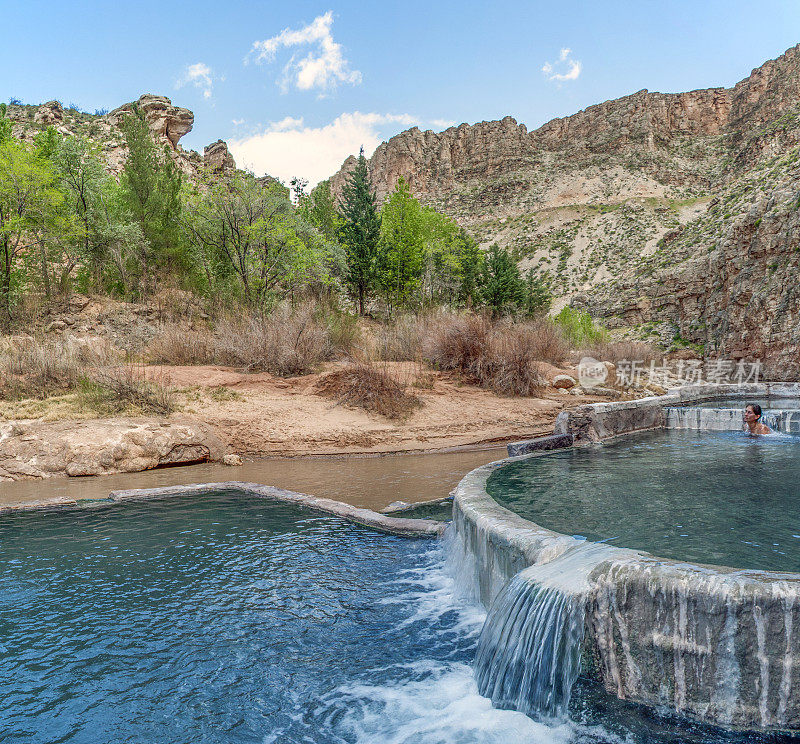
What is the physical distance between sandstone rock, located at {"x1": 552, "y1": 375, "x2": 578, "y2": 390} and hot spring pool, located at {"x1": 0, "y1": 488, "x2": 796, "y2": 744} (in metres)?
10.4

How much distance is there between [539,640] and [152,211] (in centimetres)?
2520

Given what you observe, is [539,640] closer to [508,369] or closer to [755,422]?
[755,422]

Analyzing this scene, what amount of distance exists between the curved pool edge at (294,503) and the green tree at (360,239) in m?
19.8

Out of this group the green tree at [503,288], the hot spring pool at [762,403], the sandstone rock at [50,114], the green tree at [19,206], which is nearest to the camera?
the hot spring pool at [762,403]

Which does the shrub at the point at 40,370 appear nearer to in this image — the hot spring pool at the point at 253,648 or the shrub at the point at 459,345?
the hot spring pool at the point at 253,648

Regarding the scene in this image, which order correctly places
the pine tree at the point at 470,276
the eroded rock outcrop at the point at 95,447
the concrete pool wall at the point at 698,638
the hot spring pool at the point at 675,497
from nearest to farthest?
the concrete pool wall at the point at 698,638
the hot spring pool at the point at 675,497
the eroded rock outcrop at the point at 95,447
the pine tree at the point at 470,276

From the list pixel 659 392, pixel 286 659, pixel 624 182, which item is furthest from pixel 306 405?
pixel 624 182

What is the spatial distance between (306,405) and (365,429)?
1633 millimetres

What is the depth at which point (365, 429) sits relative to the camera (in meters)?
10.6

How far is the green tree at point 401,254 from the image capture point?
87.2 ft

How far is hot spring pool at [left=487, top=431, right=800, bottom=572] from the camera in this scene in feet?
11.6

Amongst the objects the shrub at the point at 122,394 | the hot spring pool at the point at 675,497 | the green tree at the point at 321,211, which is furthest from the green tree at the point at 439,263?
the hot spring pool at the point at 675,497

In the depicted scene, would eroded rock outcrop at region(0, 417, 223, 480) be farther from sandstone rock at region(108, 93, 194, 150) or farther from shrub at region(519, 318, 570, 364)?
sandstone rock at region(108, 93, 194, 150)

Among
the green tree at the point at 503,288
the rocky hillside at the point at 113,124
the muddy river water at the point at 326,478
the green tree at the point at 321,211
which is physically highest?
the rocky hillside at the point at 113,124
